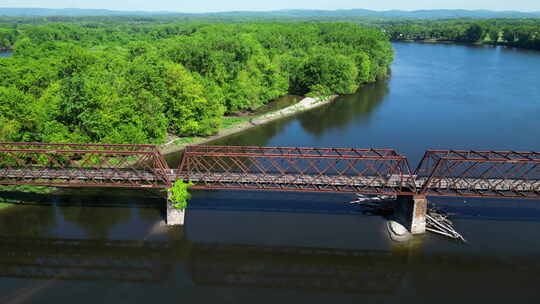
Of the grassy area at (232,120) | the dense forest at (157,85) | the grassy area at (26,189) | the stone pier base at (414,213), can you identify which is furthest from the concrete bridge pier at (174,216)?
the grassy area at (232,120)

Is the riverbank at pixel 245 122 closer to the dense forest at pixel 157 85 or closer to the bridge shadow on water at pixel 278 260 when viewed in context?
the dense forest at pixel 157 85

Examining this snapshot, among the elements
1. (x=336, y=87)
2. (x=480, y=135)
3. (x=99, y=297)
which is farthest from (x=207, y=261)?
(x=336, y=87)

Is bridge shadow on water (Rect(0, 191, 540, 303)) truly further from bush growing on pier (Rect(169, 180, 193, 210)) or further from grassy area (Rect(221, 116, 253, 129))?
grassy area (Rect(221, 116, 253, 129))

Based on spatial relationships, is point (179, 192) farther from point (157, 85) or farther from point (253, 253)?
point (157, 85)

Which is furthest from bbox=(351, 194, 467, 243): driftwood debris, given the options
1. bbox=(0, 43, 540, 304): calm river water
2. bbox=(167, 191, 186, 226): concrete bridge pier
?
bbox=(167, 191, 186, 226): concrete bridge pier

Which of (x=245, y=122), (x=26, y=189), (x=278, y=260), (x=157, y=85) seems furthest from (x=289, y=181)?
(x=245, y=122)

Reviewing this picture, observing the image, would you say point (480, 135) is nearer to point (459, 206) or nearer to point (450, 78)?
point (459, 206)
